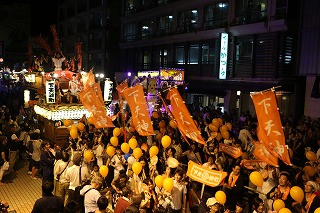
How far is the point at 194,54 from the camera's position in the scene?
2797 cm

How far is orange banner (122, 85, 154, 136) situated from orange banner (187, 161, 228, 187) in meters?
2.69

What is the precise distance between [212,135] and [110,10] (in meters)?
35.7

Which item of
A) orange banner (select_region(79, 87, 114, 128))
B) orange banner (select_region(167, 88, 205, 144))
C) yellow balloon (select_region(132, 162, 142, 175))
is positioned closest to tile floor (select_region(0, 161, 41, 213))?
orange banner (select_region(79, 87, 114, 128))

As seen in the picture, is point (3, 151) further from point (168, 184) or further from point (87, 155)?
point (168, 184)

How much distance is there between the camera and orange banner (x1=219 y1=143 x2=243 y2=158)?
33.4 feet

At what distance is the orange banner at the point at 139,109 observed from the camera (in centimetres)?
1075

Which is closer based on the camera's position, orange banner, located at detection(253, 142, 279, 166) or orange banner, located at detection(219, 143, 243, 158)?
orange banner, located at detection(253, 142, 279, 166)

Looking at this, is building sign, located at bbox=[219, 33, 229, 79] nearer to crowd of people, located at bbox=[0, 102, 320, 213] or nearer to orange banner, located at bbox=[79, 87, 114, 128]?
crowd of people, located at bbox=[0, 102, 320, 213]

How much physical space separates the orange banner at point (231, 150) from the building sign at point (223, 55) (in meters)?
13.7

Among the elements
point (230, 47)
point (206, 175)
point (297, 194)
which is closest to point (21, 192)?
point (206, 175)

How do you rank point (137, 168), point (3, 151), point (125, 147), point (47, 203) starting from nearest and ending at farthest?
point (47, 203) < point (137, 168) < point (125, 147) < point (3, 151)

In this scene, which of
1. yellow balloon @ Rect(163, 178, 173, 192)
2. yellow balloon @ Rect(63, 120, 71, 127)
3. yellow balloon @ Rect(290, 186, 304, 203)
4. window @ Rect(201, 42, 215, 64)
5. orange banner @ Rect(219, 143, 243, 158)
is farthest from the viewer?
window @ Rect(201, 42, 215, 64)

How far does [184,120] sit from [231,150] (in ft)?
6.27

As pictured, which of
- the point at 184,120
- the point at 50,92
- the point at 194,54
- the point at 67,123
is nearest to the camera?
the point at 184,120
